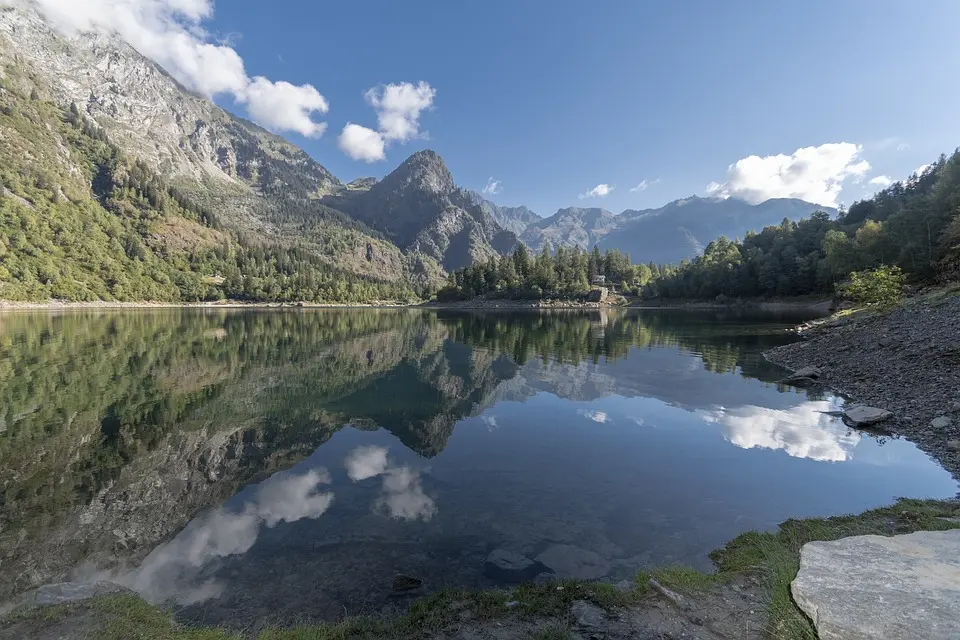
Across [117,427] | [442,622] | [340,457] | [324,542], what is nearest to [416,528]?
[324,542]

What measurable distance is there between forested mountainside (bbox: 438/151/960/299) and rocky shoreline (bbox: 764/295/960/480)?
35.7 m

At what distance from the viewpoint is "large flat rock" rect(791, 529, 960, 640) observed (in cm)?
555

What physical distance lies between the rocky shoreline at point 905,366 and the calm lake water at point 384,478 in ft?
5.12

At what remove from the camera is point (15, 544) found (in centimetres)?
1100

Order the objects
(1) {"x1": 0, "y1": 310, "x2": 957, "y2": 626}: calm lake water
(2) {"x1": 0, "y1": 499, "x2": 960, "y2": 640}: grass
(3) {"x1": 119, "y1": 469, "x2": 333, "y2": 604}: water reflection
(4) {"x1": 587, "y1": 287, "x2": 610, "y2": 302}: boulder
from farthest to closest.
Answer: (4) {"x1": 587, "y1": 287, "x2": 610, "y2": 302}: boulder
(1) {"x1": 0, "y1": 310, "x2": 957, "y2": 626}: calm lake water
(3) {"x1": 119, "y1": 469, "x2": 333, "y2": 604}: water reflection
(2) {"x1": 0, "y1": 499, "x2": 960, "y2": 640}: grass

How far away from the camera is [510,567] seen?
1019 cm

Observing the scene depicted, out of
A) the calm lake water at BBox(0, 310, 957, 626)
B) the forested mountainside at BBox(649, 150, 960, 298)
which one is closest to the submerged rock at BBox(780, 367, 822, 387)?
the calm lake water at BBox(0, 310, 957, 626)

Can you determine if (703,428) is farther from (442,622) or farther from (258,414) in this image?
(258,414)

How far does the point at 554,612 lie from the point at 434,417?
1697 centimetres

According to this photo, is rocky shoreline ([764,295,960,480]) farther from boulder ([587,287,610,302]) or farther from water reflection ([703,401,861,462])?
boulder ([587,287,610,302])

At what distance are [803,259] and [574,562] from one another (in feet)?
448

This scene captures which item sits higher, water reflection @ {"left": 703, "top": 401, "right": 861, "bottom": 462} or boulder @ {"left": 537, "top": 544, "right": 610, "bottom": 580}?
water reflection @ {"left": 703, "top": 401, "right": 861, "bottom": 462}

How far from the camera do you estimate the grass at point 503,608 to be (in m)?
7.18

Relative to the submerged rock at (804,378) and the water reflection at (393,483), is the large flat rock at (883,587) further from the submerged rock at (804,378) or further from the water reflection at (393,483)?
the submerged rock at (804,378)
